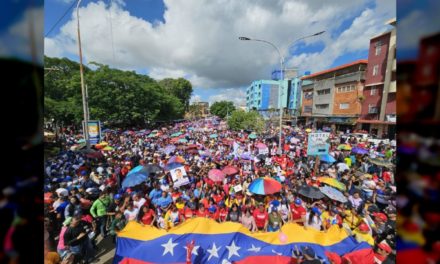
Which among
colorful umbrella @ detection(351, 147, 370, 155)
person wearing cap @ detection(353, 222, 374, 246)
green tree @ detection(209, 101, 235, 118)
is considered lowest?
person wearing cap @ detection(353, 222, 374, 246)

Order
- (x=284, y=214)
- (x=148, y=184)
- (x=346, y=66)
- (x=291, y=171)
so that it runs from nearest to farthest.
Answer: (x=284, y=214) → (x=148, y=184) → (x=291, y=171) → (x=346, y=66)

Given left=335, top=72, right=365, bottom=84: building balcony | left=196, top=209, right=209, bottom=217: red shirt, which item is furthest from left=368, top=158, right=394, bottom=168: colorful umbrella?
left=335, top=72, right=365, bottom=84: building balcony

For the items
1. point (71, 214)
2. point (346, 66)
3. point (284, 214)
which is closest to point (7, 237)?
point (71, 214)

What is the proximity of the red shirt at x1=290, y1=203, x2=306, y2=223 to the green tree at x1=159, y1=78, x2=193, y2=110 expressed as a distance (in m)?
67.2

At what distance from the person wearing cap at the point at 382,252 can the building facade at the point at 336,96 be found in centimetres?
3163

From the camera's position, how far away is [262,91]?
72.6m

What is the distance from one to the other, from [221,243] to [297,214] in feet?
9.00

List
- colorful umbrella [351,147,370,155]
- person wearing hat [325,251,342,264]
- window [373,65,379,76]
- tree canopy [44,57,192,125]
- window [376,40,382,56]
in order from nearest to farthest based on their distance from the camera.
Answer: person wearing hat [325,251,342,264], colorful umbrella [351,147,370,155], tree canopy [44,57,192,125], window [376,40,382,56], window [373,65,379,76]

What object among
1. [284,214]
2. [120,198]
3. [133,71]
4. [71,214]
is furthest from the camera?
[133,71]

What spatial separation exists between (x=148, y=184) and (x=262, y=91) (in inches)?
2662

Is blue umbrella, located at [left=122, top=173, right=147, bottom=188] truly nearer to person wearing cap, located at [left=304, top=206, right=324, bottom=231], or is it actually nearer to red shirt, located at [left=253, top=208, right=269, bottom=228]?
red shirt, located at [left=253, top=208, right=269, bottom=228]

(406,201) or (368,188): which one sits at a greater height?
(406,201)

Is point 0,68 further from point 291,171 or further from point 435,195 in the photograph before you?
point 291,171

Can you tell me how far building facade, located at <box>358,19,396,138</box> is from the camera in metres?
25.9
